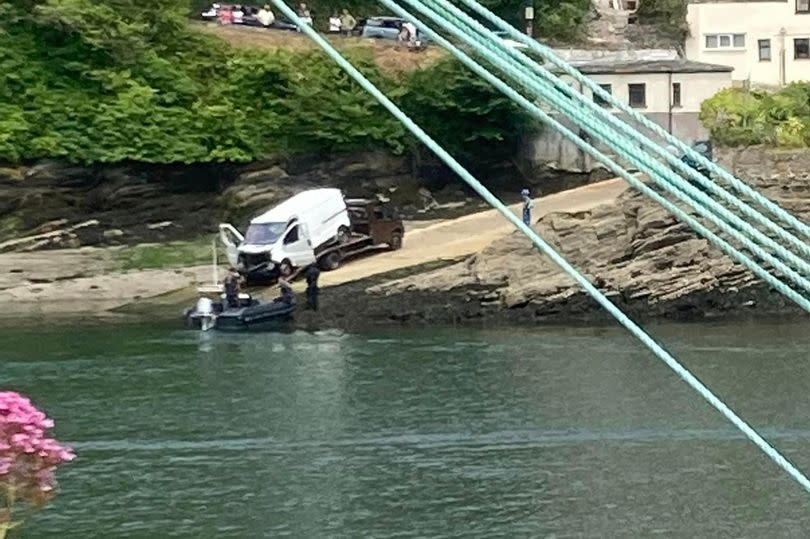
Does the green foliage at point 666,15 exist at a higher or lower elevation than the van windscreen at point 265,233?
higher

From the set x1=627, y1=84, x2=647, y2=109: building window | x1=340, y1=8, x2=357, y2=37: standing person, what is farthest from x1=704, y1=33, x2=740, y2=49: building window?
x1=340, y1=8, x2=357, y2=37: standing person

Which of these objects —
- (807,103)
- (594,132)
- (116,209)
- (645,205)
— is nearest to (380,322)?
(645,205)

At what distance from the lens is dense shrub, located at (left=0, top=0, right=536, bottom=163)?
45438 millimetres

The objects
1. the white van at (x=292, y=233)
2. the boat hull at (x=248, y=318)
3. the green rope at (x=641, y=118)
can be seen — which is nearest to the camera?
the green rope at (x=641, y=118)

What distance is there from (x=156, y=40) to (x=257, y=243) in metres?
10.8

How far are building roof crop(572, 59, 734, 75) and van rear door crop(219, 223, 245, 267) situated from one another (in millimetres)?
11613

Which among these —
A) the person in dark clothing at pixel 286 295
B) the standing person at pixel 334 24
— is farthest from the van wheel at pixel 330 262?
the standing person at pixel 334 24

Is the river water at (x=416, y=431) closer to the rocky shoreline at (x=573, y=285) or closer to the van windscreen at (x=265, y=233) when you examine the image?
the rocky shoreline at (x=573, y=285)

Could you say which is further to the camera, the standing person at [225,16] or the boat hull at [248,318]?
the standing person at [225,16]

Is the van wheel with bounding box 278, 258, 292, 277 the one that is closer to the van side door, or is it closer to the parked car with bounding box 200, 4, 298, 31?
the van side door

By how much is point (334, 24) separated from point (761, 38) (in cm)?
1353

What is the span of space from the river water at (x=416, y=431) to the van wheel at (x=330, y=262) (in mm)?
4779

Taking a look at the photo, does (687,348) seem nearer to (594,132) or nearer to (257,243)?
(257,243)

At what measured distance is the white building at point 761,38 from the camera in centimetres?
4997
